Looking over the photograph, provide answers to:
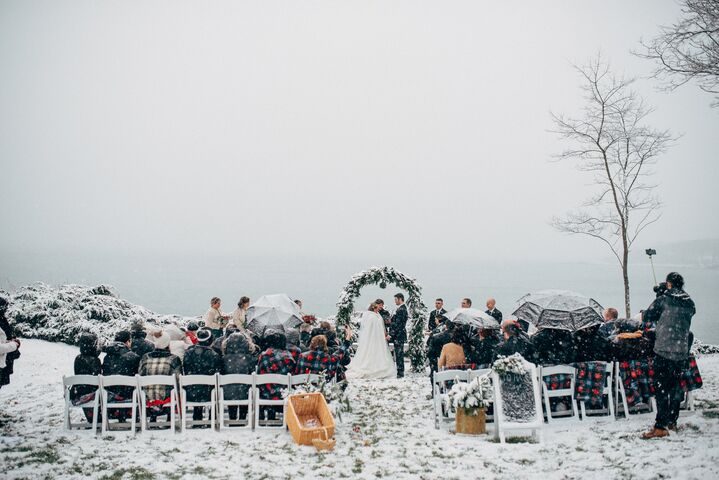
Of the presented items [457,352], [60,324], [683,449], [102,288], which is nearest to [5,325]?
[457,352]

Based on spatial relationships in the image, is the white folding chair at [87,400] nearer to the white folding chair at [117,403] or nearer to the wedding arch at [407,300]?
the white folding chair at [117,403]

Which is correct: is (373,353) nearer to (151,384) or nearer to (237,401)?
(237,401)

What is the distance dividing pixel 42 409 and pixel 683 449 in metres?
10.4

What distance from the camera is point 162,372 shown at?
8.23m

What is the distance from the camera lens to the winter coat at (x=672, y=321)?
6.87m

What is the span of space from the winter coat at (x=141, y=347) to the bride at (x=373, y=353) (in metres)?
5.70

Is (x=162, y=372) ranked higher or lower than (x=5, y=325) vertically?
lower

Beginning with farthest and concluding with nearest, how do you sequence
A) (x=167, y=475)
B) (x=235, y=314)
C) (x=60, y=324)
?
(x=60, y=324) → (x=235, y=314) → (x=167, y=475)

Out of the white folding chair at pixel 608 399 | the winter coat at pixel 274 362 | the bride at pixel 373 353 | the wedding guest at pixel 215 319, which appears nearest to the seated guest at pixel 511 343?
the white folding chair at pixel 608 399

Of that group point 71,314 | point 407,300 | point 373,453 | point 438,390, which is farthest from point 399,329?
point 71,314

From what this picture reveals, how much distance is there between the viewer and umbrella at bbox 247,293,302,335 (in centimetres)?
1105

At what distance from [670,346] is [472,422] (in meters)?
3.01

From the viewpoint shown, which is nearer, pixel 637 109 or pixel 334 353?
pixel 334 353

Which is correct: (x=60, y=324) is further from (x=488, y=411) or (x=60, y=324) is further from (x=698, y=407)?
(x=698, y=407)
